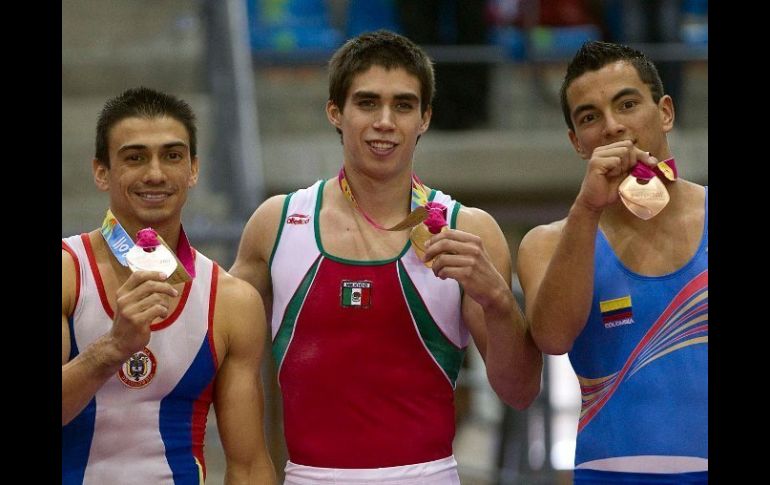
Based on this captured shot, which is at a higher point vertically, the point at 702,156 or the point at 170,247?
the point at 702,156

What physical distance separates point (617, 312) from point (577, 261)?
0.27m

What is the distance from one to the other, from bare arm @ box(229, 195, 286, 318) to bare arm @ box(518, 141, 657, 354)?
0.93m

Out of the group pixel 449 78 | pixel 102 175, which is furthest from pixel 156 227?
pixel 449 78

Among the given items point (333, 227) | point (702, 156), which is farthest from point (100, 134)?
point (702, 156)

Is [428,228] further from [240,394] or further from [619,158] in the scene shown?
[240,394]

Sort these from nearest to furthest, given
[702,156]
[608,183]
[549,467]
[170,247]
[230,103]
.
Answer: [608,183] → [170,247] → [549,467] → [230,103] → [702,156]

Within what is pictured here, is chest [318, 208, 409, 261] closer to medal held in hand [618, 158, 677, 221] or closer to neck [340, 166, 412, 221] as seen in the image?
neck [340, 166, 412, 221]

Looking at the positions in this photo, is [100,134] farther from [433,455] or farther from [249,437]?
[433,455]

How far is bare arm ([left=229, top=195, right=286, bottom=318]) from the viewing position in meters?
4.27

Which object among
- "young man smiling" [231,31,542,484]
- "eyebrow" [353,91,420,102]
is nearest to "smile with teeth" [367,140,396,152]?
"young man smiling" [231,31,542,484]

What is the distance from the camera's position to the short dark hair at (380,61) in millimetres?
4191

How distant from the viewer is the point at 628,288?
3924mm

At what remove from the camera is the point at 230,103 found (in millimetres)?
7617

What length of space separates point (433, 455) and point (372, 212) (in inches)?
33.5
